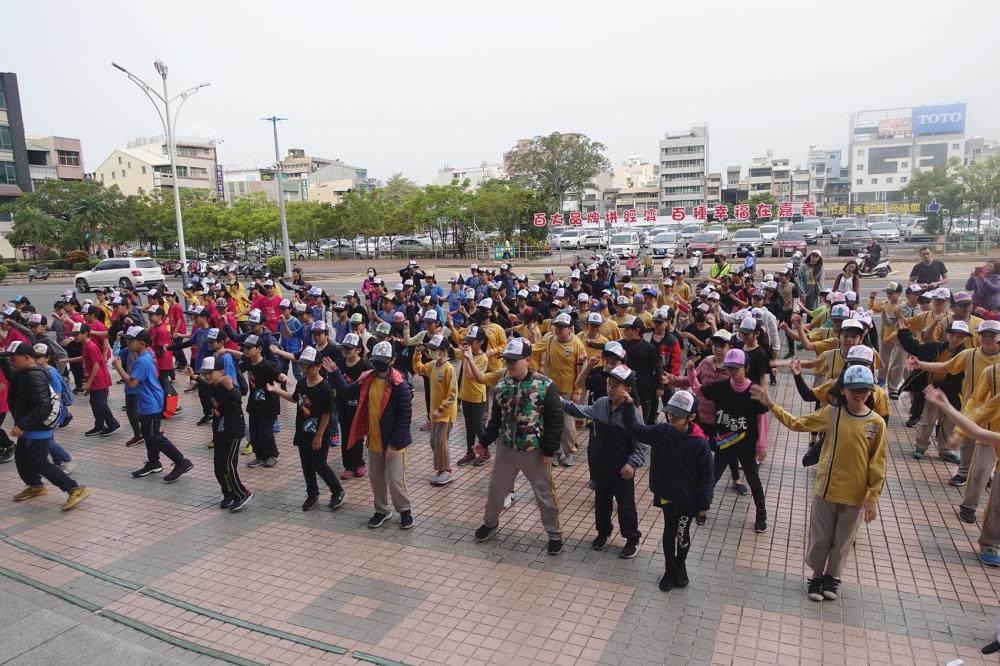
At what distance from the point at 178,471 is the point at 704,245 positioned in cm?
2963

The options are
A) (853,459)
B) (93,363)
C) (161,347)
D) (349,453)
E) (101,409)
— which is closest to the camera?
(853,459)

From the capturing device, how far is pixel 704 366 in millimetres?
6895

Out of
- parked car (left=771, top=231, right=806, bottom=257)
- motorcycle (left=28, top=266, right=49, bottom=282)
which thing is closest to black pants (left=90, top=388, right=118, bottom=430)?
parked car (left=771, top=231, right=806, bottom=257)

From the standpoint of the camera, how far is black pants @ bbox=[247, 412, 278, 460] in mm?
8180

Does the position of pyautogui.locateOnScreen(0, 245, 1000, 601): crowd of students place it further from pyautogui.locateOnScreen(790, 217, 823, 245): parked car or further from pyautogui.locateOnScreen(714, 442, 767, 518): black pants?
pyautogui.locateOnScreen(790, 217, 823, 245): parked car

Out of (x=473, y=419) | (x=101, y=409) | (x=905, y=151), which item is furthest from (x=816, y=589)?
(x=905, y=151)

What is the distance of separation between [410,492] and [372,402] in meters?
1.64

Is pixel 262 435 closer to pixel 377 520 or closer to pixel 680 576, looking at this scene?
pixel 377 520

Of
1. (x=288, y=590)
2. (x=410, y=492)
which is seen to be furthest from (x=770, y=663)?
(x=410, y=492)

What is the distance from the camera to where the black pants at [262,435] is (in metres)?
8.18

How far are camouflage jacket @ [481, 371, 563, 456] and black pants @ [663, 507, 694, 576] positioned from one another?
1116 mm

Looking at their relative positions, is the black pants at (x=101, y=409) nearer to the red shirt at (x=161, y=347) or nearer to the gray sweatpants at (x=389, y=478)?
the red shirt at (x=161, y=347)

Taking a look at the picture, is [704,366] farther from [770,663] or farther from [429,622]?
[429,622]

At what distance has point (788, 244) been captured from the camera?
1282 inches
